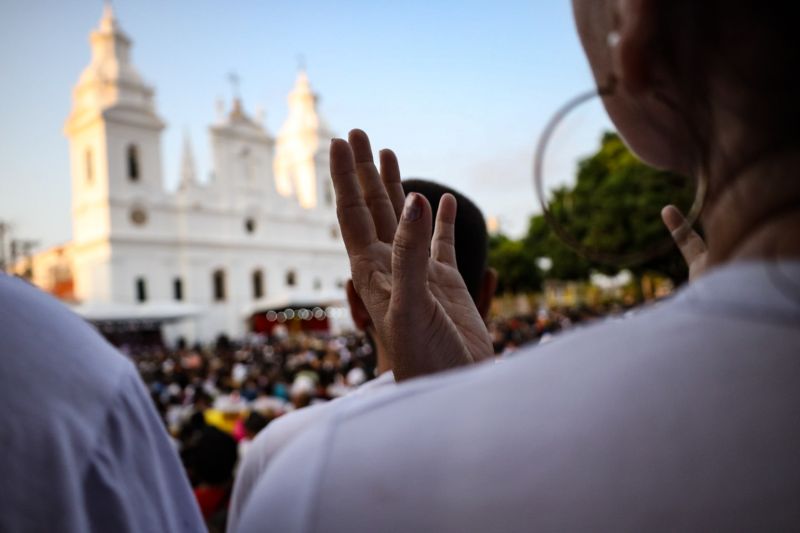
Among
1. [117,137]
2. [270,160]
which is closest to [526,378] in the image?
[117,137]

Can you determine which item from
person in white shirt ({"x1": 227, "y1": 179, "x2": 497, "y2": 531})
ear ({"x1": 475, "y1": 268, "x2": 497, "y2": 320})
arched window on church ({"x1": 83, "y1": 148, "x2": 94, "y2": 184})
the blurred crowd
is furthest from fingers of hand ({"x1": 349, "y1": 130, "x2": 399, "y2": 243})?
arched window on church ({"x1": 83, "y1": 148, "x2": 94, "y2": 184})

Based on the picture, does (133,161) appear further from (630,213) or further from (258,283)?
(630,213)

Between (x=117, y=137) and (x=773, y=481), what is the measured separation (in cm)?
3377

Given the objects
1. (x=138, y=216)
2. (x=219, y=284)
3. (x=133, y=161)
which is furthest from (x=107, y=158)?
(x=219, y=284)

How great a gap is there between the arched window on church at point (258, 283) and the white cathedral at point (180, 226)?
6 centimetres

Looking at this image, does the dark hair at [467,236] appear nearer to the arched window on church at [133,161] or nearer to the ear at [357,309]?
the ear at [357,309]

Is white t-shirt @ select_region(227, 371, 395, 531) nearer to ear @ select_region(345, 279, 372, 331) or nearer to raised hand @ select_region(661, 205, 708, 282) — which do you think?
ear @ select_region(345, 279, 372, 331)

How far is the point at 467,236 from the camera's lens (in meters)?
2.14

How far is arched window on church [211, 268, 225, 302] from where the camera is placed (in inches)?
1337

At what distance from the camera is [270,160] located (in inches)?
1487

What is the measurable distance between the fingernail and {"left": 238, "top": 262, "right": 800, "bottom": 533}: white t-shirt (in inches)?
16.7

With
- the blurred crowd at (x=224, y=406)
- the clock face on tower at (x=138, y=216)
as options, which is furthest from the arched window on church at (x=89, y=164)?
the blurred crowd at (x=224, y=406)

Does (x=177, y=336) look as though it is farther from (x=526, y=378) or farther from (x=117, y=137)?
(x=526, y=378)

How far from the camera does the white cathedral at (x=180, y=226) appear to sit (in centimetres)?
2983
